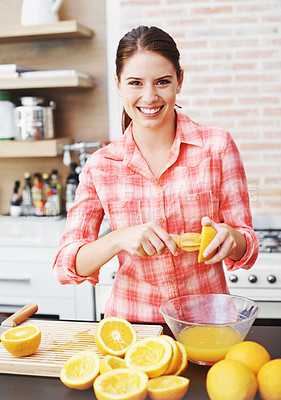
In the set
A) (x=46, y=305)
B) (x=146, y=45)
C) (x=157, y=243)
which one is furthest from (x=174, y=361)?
(x=46, y=305)

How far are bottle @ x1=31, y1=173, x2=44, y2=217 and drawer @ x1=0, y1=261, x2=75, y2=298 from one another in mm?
534

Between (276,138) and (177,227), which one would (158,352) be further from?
(276,138)

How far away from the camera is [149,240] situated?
113 centimetres

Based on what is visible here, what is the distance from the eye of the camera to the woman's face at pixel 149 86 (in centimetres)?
128

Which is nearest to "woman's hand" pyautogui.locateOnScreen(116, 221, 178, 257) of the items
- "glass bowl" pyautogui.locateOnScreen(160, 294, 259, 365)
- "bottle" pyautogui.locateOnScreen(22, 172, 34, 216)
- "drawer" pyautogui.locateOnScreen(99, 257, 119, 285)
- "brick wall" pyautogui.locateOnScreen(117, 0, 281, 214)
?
"glass bowl" pyautogui.locateOnScreen(160, 294, 259, 365)

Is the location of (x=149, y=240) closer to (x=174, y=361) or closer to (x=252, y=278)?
(x=174, y=361)

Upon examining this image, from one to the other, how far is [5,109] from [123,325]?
6.20 feet

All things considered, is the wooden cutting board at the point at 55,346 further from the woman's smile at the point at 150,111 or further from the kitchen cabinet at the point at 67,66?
the kitchen cabinet at the point at 67,66

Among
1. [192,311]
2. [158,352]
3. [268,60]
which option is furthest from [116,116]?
[158,352]

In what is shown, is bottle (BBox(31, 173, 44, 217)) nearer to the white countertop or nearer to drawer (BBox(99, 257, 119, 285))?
the white countertop

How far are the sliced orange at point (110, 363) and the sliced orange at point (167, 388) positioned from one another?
84mm

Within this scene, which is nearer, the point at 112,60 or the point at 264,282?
the point at 264,282

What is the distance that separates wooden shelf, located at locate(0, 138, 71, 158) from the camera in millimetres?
2521

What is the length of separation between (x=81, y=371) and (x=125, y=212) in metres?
0.54
